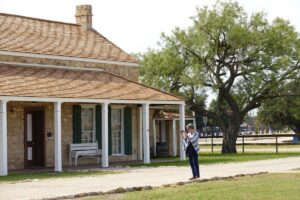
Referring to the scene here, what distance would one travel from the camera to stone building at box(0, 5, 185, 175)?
24.3m

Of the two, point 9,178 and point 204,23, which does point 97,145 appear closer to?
point 9,178

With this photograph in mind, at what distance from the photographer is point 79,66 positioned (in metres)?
28.9

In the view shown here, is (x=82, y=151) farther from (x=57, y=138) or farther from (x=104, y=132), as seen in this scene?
(x=57, y=138)

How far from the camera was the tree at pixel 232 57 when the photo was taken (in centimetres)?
3728

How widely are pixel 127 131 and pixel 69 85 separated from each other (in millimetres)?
5122

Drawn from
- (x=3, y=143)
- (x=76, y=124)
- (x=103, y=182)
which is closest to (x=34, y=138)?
(x=76, y=124)

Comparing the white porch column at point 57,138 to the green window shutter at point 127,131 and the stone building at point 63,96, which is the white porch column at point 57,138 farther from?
the green window shutter at point 127,131

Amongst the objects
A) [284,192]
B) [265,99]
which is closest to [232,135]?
[265,99]

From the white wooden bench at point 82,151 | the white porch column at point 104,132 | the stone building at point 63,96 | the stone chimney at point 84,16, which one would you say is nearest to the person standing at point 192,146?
the stone building at point 63,96

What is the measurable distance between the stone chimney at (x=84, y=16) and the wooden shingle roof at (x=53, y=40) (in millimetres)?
277

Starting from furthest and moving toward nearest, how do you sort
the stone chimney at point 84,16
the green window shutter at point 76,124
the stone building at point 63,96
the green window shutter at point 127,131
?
the stone chimney at point 84,16 < the green window shutter at point 127,131 < the green window shutter at point 76,124 < the stone building at point 63,96

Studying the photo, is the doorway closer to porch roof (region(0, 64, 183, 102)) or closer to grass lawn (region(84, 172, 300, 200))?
porch roof (region(0, 64, 183, 102))

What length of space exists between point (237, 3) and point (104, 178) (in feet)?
65.8

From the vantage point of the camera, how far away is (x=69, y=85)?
2586cm
